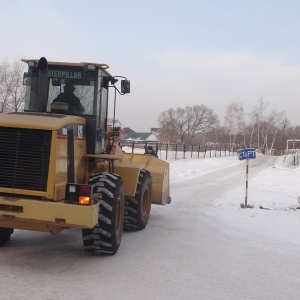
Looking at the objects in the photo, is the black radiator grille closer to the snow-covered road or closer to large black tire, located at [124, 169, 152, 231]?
the snow-covered road

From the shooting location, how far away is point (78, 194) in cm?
615

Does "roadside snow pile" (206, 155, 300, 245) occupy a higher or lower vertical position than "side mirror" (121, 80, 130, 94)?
lower

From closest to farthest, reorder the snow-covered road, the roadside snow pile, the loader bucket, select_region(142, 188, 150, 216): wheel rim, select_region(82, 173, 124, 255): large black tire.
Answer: the snow-covered road < select_region(82, 173, 124, 255): large black tire < select_region(142, 188, 150, 216): wheel rim < the roadside snow pile < the loader bucket

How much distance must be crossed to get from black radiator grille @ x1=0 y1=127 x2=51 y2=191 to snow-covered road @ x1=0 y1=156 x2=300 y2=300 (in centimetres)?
116

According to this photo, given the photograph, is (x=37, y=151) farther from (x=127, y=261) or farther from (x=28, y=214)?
(x=127, y=261)

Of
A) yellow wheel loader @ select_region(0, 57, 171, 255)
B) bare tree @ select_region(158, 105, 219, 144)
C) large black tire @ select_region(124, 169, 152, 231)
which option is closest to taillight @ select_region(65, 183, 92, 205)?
yellow wheel loader @ select_region(0, 57, 171, 255)

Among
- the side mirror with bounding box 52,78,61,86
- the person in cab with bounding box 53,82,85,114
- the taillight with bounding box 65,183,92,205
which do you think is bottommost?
the taillight with bounding box 65,183,92,205

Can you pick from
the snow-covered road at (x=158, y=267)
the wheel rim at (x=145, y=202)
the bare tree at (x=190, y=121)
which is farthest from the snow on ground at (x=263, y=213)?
the bare tree at (x=190, y=121)

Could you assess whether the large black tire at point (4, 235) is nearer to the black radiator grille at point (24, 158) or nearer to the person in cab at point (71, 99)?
the black radiator grille at point (24, 158)

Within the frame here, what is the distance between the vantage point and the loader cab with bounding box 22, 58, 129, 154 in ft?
24.8

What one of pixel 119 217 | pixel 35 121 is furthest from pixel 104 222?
pixel 35 121

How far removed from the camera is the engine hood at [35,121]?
6160 millimetres

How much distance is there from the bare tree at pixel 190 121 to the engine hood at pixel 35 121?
339 feet

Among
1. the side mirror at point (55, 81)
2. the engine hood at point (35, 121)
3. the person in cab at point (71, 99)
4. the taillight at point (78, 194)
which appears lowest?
the taillight at point (78, 194)
